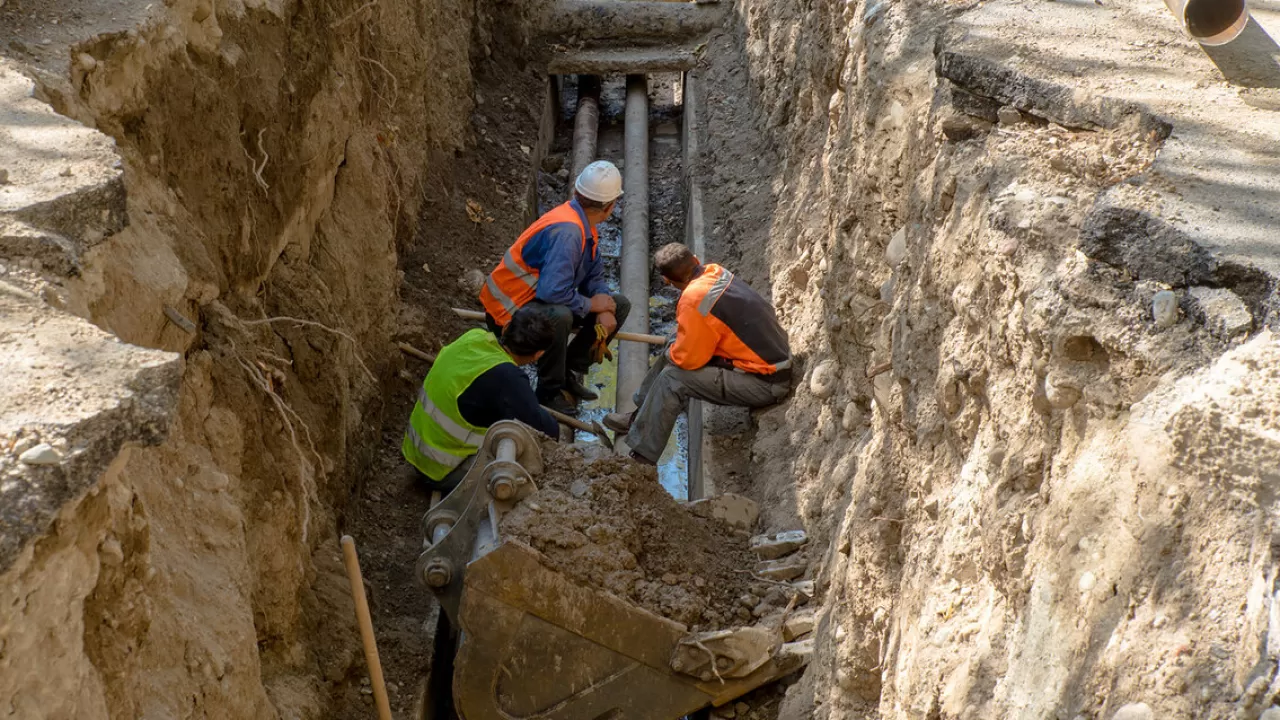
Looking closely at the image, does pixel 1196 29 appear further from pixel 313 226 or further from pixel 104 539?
pixel 313 226

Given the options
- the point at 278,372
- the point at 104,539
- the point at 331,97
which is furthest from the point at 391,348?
the point at 104,539

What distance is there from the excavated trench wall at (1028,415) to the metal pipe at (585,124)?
14.1 ft

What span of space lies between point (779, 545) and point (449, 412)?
1.62m

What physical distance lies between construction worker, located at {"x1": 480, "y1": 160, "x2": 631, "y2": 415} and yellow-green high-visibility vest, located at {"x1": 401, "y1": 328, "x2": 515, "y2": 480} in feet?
3.01

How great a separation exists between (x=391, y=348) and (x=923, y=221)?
10.2ft

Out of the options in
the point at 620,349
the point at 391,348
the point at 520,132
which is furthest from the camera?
the point at 520,132

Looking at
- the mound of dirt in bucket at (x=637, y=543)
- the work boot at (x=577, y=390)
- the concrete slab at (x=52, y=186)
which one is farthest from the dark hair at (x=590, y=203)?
the concrete slab at (x=52, y=186)

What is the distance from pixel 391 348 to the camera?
5.76m

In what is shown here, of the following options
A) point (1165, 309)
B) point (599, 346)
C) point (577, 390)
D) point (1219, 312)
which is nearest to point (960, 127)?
point (1165, 309)

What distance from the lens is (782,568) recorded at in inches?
168

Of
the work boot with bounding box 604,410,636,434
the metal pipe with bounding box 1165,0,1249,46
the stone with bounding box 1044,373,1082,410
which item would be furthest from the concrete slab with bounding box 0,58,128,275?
the work boot with bounding box 604,410,636,434

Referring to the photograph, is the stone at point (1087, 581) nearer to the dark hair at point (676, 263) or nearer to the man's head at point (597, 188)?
the dark hair at point (676, 263)

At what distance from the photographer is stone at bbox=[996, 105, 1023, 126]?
310 centimetres

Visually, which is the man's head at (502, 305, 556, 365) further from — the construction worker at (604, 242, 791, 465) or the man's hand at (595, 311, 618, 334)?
the man's hand at (595, 311, 618, 334)
